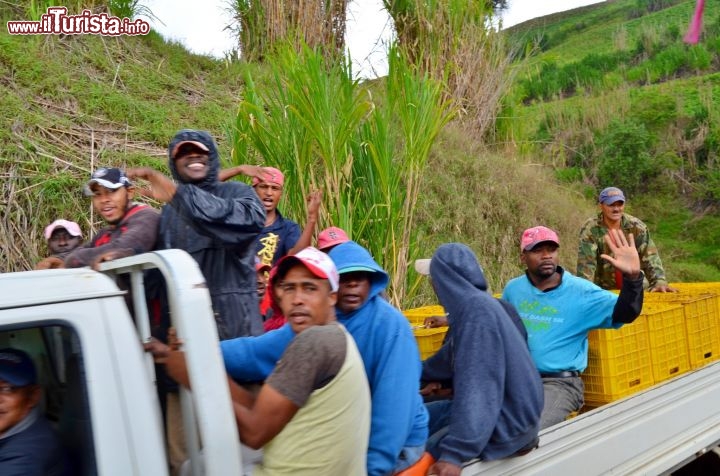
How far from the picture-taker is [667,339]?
3680mm

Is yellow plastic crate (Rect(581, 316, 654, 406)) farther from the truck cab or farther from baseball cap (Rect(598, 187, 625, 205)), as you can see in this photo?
the truck cab

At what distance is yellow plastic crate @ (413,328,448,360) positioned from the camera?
341cm

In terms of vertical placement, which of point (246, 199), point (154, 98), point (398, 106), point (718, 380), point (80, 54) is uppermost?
point (80, 54)

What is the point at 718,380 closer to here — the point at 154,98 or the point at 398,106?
the point at 398,106

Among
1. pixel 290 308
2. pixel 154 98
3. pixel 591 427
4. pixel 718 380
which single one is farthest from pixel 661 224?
pixel 290 308

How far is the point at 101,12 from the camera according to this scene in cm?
788

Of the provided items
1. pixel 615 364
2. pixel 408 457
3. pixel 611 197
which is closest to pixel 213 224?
pixel 408 457

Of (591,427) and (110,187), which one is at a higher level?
(110,187)

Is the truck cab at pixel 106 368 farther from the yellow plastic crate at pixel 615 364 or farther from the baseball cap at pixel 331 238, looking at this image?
the yellow plastic crate at pixel 615 364

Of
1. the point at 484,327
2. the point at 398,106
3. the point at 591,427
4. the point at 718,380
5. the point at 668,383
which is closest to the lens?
the point at 484,327

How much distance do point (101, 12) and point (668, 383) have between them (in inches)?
266

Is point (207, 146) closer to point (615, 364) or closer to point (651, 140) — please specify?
point (615, 364)

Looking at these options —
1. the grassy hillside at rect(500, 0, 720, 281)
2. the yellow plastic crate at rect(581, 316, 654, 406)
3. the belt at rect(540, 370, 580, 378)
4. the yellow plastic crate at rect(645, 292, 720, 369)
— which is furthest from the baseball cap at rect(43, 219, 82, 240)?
the grassy hillside at rect(500, 0, 720, 281)

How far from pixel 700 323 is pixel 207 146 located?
2.79 meters
